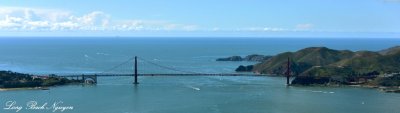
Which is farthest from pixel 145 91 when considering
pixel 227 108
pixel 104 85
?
pixel 227 108

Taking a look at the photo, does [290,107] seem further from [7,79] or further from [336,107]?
[7,79]

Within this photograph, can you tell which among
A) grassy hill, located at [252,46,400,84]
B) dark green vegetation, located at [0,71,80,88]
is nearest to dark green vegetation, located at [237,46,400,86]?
grassy hill, located at [252,46,400,84]
